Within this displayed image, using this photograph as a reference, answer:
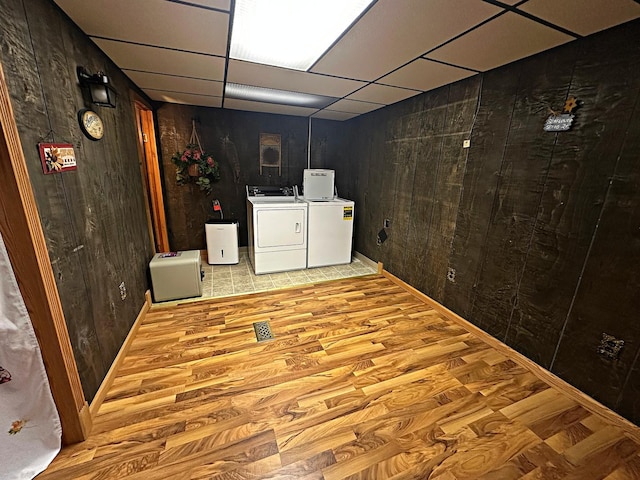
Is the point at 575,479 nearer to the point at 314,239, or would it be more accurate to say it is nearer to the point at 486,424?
the point at 486,424

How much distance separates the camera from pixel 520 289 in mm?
1975

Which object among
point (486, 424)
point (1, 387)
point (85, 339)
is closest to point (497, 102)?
point (486, 424)

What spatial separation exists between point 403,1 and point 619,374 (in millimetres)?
Result: 2398

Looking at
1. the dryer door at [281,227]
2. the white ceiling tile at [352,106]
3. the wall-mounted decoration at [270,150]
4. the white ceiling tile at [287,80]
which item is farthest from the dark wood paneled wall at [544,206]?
the wall-mounted decoration at [270,150]

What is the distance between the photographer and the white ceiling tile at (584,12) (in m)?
1.22

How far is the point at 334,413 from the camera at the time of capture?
5.06 feet

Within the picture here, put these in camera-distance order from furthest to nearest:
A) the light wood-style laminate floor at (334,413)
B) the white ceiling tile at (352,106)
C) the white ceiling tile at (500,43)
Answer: the white ceiling tile at (352,106) < the white ceiling tile at (500,43) < the light wood-style laminate floor at (334,413)

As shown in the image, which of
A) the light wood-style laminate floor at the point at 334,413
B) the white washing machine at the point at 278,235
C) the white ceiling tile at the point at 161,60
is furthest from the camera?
the white washing machine at the point at 278,235

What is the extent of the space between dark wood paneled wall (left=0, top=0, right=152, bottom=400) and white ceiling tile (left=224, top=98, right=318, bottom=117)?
1.41 m

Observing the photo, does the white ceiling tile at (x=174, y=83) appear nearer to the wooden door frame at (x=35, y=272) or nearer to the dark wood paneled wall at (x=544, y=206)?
the wooden door frame at (x=35, y=272)

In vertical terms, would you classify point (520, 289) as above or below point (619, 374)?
above

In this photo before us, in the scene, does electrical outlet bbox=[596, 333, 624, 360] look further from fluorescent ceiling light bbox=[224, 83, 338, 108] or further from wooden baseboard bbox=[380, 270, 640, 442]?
fluorescent ceiling light bbox=[224, 83, 338, 108]

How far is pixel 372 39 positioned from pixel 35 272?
2180 millimetres

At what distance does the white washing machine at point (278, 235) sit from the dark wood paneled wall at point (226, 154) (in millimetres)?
641
